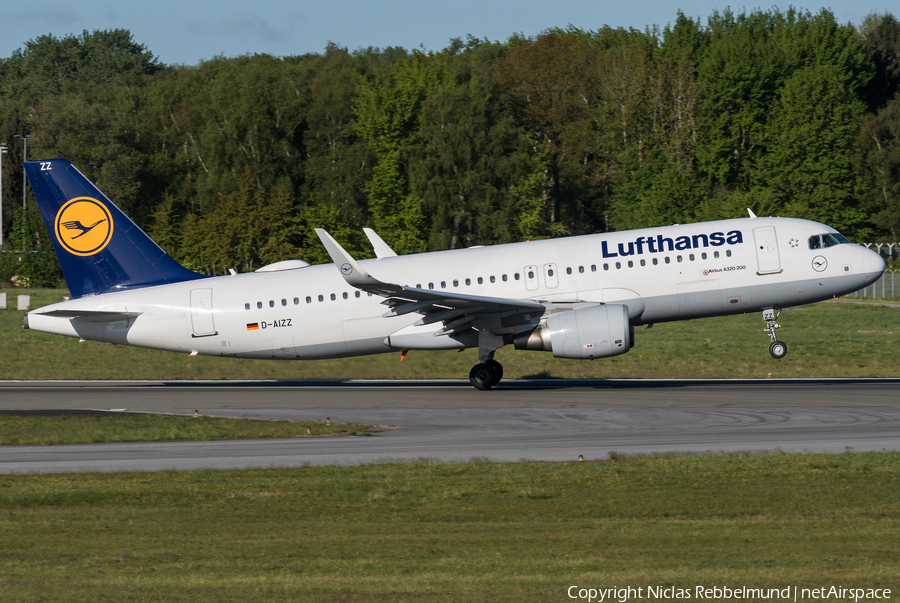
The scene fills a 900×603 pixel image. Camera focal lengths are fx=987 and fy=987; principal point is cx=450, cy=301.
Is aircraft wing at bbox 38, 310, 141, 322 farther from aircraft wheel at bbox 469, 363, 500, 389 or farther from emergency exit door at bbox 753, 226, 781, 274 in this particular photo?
emergency exit door at bbox 753, 226, 781, 274

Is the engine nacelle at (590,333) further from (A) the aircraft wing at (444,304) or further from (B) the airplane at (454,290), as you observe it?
(A) the aircraft wing at (444,304)

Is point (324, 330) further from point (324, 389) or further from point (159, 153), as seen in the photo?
point (159, 153)

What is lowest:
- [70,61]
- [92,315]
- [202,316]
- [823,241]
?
[202,316]

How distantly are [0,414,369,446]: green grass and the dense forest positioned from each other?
54.1 meters

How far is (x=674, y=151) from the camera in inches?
3479

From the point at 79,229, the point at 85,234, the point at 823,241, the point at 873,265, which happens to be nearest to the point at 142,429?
the point at 85,234

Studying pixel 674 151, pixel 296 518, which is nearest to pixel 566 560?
pixel 296 518

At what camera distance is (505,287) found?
98.1 ft

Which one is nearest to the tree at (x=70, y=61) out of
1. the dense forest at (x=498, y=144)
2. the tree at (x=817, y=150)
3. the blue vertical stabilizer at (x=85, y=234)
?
the dense forest at (x=498, y=144)

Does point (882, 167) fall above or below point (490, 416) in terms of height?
above

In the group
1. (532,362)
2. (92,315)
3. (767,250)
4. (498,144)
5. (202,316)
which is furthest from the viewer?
(498,144)

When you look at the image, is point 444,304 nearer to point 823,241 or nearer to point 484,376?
point 484,376

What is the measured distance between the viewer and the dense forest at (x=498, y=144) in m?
81.8

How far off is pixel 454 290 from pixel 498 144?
54481 millimetres
